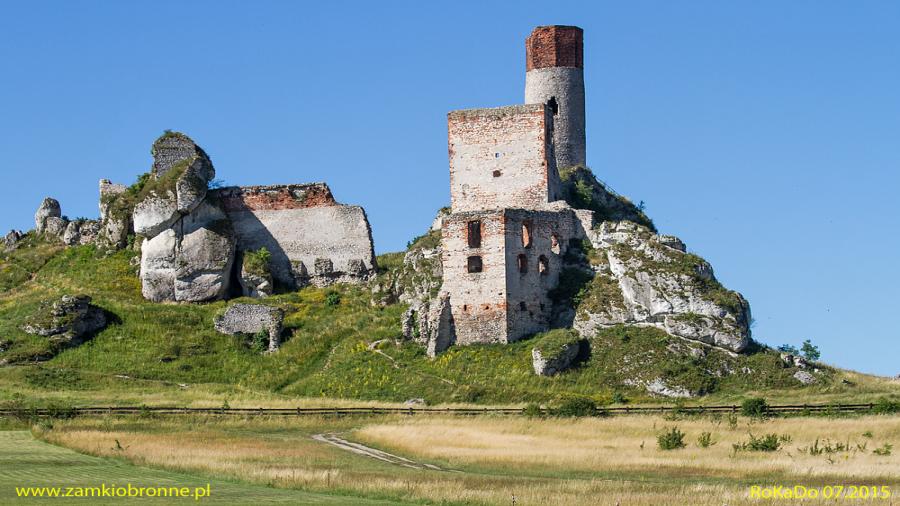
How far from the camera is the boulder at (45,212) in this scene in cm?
7950

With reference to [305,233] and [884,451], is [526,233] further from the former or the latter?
[884,451]

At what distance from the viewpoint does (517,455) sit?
151ft

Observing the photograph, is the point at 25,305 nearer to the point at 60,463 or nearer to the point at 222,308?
the point at 222,308

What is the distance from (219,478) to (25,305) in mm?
30350

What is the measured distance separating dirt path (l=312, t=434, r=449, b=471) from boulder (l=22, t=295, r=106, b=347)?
58.0ft

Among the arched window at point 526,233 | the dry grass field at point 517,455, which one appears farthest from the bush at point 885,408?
the arched window at point 526,233

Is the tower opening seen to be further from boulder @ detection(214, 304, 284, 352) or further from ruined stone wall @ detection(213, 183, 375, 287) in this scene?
boulder @ detection(214, 304, 284, 352)

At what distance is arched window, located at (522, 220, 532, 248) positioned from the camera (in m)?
63.2

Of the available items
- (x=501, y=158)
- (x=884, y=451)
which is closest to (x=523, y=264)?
(x=501, y=158)

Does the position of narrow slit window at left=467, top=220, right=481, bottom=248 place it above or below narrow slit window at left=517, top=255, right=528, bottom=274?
above

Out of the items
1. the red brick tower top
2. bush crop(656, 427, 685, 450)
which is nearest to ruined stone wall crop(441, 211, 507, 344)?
the red brick tower top

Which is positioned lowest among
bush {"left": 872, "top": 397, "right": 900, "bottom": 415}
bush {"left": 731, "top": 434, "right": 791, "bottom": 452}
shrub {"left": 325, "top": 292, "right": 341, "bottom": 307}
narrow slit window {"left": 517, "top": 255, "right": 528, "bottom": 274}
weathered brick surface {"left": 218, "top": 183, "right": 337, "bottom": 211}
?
bush {"left": 731, "top": 434, "right": 791, "bottom": 452}

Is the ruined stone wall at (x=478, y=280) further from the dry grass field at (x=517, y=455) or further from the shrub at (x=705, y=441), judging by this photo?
the shrub at (x=705, y=441)

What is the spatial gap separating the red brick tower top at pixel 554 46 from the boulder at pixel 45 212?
2378 centimetres
